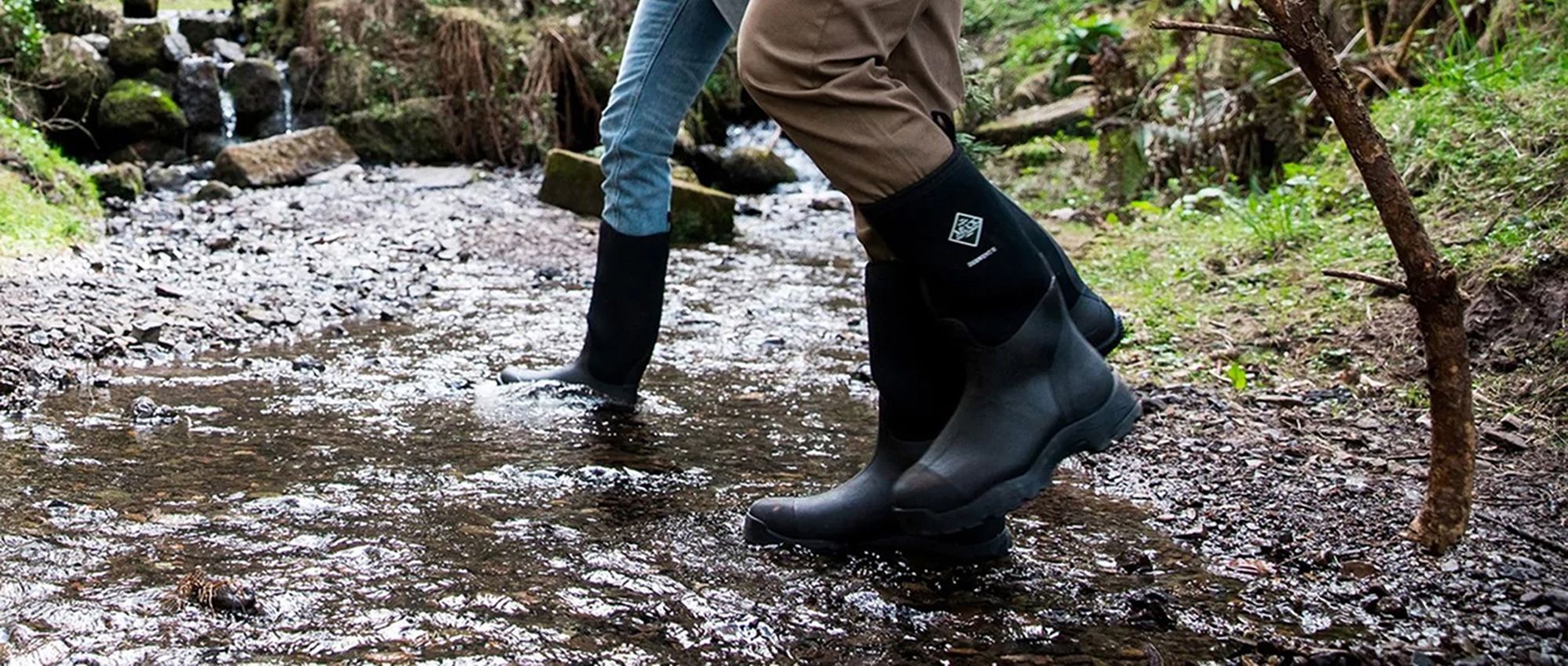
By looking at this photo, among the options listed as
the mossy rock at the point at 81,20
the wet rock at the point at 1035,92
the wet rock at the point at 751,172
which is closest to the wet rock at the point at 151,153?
the mossy rock at the point at 81,20

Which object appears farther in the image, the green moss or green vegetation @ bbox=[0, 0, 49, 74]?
green vegetation @ bbox=[0, 0, 49, 74]

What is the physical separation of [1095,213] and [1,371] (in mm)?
5092

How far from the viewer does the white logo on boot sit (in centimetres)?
187

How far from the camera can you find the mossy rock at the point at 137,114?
10266mm

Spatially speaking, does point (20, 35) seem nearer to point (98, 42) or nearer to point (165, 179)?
point (165, 179)

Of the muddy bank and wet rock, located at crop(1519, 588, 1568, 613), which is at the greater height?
wet rock, located at crop(1519, 588, 1568, 613)

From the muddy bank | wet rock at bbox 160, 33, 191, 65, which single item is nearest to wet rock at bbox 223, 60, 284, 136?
wet rock at bbox 160, 33, 191, 65

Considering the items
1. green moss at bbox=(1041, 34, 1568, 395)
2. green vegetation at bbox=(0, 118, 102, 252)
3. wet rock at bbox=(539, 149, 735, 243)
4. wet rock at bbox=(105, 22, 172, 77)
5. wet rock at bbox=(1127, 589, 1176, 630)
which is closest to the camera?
wet rock at bbox=(1127, 589, 1176, 630)

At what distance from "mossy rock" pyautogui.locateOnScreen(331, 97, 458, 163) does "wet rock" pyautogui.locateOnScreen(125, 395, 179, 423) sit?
8351 millimetres

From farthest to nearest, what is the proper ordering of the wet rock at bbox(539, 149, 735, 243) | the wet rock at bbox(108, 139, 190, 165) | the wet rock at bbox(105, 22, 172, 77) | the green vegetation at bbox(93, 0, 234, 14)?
the green vegetation at bbox(93, 0, 234, 14), the wet rock at bbox(105, 22, 172, 77), the wet rock at bbox(108, 139, 190, 165), the wet rock at bbox(539, 149, 735, 243)

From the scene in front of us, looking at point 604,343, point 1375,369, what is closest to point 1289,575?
point 1375,369

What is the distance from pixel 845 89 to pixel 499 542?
2.91 feet

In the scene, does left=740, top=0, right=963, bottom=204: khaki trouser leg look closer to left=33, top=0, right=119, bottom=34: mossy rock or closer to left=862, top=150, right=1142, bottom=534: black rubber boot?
left=862, top=150, right=1142, bottom=534: black rubber boot

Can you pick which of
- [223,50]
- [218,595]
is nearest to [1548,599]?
[218,595]
